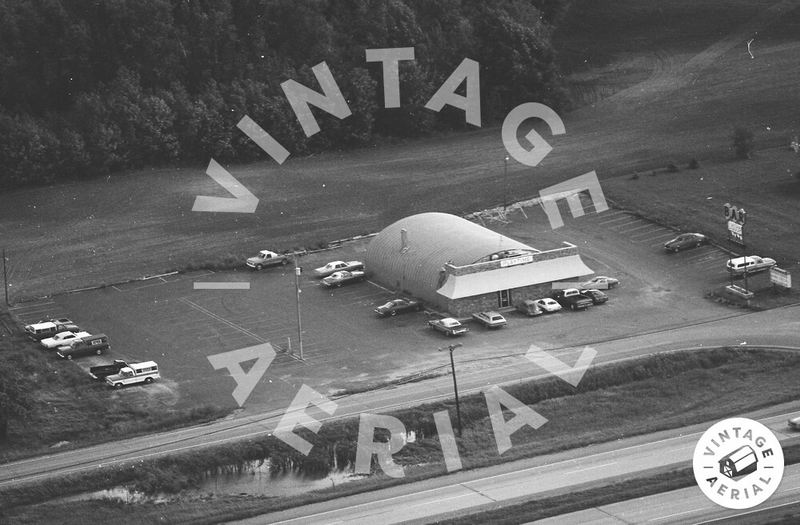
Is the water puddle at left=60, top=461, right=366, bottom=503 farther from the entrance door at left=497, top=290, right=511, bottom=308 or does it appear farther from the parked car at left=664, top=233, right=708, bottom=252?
the parked car at left=664, top=233, right=708, bottom=252

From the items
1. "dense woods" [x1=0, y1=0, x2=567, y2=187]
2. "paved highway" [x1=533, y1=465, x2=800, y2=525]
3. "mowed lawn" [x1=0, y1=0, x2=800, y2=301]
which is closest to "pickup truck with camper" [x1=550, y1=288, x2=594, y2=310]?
"mowed lawn" [x1=0, y1=0, x2=800, y2=301]

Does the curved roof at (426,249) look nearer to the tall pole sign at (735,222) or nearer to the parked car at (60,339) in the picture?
the tall pole sign at (735,222)

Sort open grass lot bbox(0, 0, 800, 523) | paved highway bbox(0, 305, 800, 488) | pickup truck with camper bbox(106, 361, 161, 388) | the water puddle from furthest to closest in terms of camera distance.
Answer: open grass lot bbox(0, 0, 800, 523) < pickup truck with camper bbox(106, 361, 161, 388) < paved highway bbox(0, 305, 800, 488) < the water puddle

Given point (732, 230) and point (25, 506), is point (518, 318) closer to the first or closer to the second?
point (732, 230)

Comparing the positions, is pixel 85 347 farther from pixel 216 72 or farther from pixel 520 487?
pixel 216 72

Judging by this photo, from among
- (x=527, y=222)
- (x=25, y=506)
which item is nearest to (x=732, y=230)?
(x=527, y=222)

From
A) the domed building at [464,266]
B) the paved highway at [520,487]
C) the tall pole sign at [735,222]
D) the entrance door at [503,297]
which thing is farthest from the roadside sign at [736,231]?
the paved highway at [520,487]
